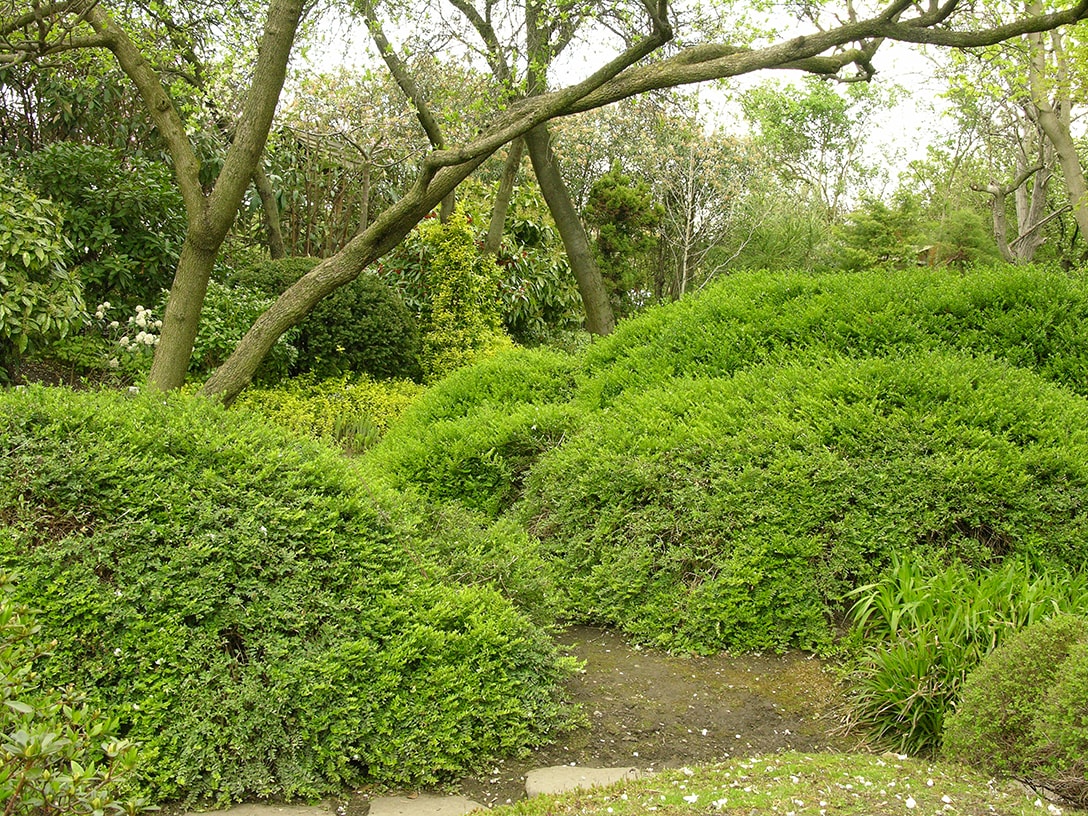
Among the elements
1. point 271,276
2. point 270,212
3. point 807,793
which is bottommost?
point 807,793

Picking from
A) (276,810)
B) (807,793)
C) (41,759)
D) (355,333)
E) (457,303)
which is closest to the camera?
(41,759)

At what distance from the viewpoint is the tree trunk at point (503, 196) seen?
10.8 meters

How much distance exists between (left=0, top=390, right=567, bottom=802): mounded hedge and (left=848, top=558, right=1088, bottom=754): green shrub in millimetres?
1213

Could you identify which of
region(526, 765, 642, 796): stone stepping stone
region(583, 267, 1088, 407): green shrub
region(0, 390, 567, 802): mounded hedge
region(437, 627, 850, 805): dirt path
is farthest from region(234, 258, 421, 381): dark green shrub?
region(526, 765, 642, 796): stone stepping stone

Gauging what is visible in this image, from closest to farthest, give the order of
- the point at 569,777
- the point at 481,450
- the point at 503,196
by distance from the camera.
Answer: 1. the point at 569,777
2. the point at 481,450
3. the point at 503,196

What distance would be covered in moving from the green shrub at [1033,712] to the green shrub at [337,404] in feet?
19.3

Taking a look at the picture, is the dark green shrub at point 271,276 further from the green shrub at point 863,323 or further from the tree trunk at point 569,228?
the green shrub at point 863,323

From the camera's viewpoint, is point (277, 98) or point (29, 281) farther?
point (29, 281)

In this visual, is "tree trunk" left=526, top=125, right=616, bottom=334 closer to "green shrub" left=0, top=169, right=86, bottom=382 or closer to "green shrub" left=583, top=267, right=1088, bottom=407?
"green shrub" left=583, top=267, right=1088, bottom=407

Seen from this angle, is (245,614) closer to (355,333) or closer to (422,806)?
(422,806)

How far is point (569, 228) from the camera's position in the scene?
1052 cm

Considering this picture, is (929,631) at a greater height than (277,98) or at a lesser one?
lesser

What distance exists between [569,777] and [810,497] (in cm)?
183


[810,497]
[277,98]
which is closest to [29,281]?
[277,98]
